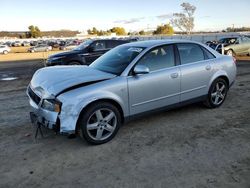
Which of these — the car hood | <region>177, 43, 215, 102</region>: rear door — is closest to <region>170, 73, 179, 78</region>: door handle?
<region>177, 43, 215, 102</region>: rear door

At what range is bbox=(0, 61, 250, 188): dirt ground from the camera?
10.9 ft

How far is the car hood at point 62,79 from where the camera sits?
418cm

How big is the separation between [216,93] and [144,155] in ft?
9.50

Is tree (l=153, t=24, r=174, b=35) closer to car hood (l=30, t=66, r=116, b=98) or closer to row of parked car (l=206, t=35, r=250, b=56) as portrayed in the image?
row of parked car (l=206, t=35, r=250, b=56)

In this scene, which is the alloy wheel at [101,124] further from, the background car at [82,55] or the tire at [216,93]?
the background car at [82,55]

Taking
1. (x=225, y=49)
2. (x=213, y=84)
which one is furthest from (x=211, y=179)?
(x=225, y=49)

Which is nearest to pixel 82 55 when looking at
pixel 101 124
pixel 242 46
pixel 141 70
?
pixel 141 70

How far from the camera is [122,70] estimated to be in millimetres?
4648

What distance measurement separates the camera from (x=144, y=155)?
155 inches

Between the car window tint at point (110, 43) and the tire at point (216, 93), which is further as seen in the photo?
the car window tint at point (110, 43)

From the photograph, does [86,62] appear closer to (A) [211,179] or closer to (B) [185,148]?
Result: (B) [185,148]

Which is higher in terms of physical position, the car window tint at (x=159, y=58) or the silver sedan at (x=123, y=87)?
the car window tint at (x=159, y=58)

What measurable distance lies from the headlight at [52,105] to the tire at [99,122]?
1.26 feet

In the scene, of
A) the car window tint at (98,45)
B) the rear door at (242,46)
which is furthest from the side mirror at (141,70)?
the rear door at (242,46)
